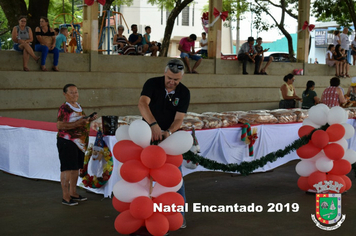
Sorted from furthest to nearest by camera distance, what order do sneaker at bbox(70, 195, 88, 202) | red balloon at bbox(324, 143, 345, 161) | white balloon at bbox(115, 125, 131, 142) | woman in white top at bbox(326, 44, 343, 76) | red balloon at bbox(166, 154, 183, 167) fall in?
1. woman in white top at bbox(326, 44, 343, 76)
2. red balloon at bbox(324, 143, 345, 161)
3. sneaker at bbox(70, 195, 88, 202)
4. white balloon at bbox(115, 125, 131, 142)
5. red balloon at bbox(166, 154, 183, 167)

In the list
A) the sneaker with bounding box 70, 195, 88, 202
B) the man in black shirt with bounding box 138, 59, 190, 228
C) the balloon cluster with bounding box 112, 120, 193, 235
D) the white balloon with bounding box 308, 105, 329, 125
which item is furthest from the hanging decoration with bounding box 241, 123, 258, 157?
the balloon cluster with bounding box 112, 120, 193, 235

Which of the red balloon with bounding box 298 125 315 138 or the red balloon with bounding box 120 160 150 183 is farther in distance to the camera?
the red balloon with bounding box 298 125 315 138

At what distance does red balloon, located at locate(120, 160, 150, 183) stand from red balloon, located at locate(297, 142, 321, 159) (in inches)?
117

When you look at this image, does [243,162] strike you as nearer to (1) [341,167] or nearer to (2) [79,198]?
(1) [341,167]

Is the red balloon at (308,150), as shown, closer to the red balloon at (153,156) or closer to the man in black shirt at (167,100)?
the man in black shirt at (167,100)

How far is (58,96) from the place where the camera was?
37.1 feet

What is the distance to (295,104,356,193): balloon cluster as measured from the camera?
642 centimetres

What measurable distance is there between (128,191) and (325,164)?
3.21 meters

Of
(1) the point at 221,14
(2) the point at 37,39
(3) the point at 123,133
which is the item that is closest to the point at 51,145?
(3) the point at 123,133

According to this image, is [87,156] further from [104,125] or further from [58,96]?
[58,96]

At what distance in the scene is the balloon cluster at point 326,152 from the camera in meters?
6.42

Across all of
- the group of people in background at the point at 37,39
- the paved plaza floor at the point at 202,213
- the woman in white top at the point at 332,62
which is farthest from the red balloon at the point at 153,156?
the woman in white top at the point at 332,62

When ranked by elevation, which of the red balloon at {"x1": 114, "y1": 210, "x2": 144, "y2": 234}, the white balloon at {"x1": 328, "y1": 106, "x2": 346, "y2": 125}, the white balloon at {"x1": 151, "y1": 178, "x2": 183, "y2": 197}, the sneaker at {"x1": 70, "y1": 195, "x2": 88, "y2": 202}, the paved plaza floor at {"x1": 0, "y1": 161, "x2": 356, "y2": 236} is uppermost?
the white balloon at {"x1": 328, "y1": 106, "x2": 346, "y2": 125}

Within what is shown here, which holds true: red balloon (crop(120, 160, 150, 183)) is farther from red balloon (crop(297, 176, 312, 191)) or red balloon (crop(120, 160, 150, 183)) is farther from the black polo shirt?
red balloon (crop(297, 176, 312, 191))
